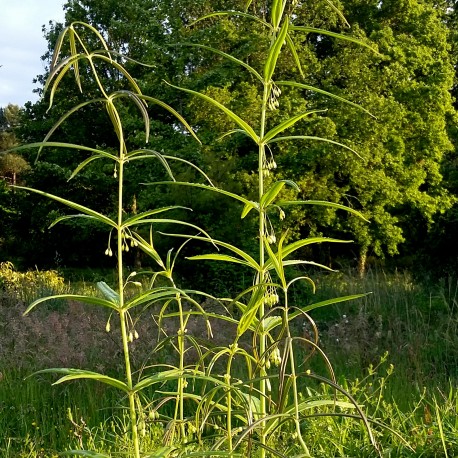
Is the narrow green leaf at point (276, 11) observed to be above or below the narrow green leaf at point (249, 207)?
above

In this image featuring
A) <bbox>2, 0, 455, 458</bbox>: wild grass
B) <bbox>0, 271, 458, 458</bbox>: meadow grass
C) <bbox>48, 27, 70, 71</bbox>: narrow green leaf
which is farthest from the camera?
<bbox>0, 271, 458, 458</bbox>: meadow grass

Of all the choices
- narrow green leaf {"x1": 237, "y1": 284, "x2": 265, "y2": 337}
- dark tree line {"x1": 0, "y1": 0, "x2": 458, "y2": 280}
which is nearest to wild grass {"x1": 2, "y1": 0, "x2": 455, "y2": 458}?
narrow green leaf {"x1": 237, "y1": 284, "x2": 265, "y2": 337}

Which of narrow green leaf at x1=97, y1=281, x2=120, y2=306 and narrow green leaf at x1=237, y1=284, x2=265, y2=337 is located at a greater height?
narrow green leaf at x1=97, y1=281, x2=120, y2=306

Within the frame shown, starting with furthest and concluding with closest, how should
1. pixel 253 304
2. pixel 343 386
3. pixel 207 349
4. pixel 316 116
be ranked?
1. pixel 316 116
2. pixel 343 386
3. pixel 207 349
4. pixel 253 304

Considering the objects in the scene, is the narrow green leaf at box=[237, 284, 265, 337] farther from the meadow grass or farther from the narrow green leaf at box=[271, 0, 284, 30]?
the meadow grass

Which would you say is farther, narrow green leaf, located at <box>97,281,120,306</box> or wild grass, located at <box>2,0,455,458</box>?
narrow green leaf, located at <box>97,281,120,306</box>

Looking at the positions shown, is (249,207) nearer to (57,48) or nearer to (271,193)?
(271,193)

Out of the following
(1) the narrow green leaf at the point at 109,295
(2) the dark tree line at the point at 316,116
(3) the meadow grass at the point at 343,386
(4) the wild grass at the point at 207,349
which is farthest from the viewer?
(2) the dark tree line at the point at 316,116

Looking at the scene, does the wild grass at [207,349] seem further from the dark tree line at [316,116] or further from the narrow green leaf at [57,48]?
the dark tree line at [316,116]

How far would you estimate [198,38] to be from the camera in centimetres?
1741

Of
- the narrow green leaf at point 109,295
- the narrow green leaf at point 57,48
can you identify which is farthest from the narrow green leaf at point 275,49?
the narrow green leaf at point 109,295

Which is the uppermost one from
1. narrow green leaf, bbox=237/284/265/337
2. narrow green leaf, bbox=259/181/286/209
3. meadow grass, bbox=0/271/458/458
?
narrow green leaf, bbox=259/181/286/209

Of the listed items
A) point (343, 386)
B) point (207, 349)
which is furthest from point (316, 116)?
point (207, 349)

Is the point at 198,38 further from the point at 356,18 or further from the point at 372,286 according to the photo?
the point at 372,286
